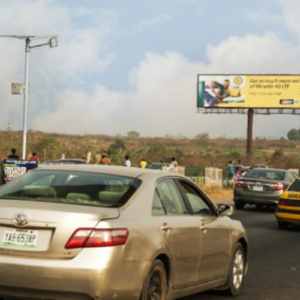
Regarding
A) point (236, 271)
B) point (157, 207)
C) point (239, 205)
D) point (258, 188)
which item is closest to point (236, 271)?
point (236, 271)

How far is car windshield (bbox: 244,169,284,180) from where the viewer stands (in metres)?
27.3

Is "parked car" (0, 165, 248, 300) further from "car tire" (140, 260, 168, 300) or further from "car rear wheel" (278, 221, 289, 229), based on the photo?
"car rear wheel" (278, 221, 289, 229)

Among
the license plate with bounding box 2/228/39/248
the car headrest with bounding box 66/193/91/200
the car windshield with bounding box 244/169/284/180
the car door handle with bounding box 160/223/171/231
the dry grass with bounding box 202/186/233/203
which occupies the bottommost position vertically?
the dry grass with bounding box 202/186/233/203

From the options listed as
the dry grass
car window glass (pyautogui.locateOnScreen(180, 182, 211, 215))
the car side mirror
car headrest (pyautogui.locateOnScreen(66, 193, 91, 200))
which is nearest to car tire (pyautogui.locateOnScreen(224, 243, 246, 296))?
the car side mirror

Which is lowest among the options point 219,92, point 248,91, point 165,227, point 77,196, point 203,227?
point 203,227

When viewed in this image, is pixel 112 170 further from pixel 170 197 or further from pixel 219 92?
pixel 219 92

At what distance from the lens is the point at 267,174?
27594 millimetres

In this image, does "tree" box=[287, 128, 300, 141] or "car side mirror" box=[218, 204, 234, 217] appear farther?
"tree" box=[287, 128, 300, 141]

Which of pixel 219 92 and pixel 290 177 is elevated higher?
pixel 219 92

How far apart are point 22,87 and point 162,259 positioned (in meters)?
27.0

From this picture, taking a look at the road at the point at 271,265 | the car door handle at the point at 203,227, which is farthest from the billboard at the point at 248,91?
the car door handle at the point at 203,227

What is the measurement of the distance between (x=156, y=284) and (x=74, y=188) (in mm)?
1129

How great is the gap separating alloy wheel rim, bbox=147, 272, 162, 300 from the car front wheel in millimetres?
2079

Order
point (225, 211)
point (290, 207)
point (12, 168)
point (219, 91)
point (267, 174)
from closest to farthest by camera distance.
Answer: point (225, 211), point (290, 207), point (12, 168), point (267, 174), point (219, 91)
